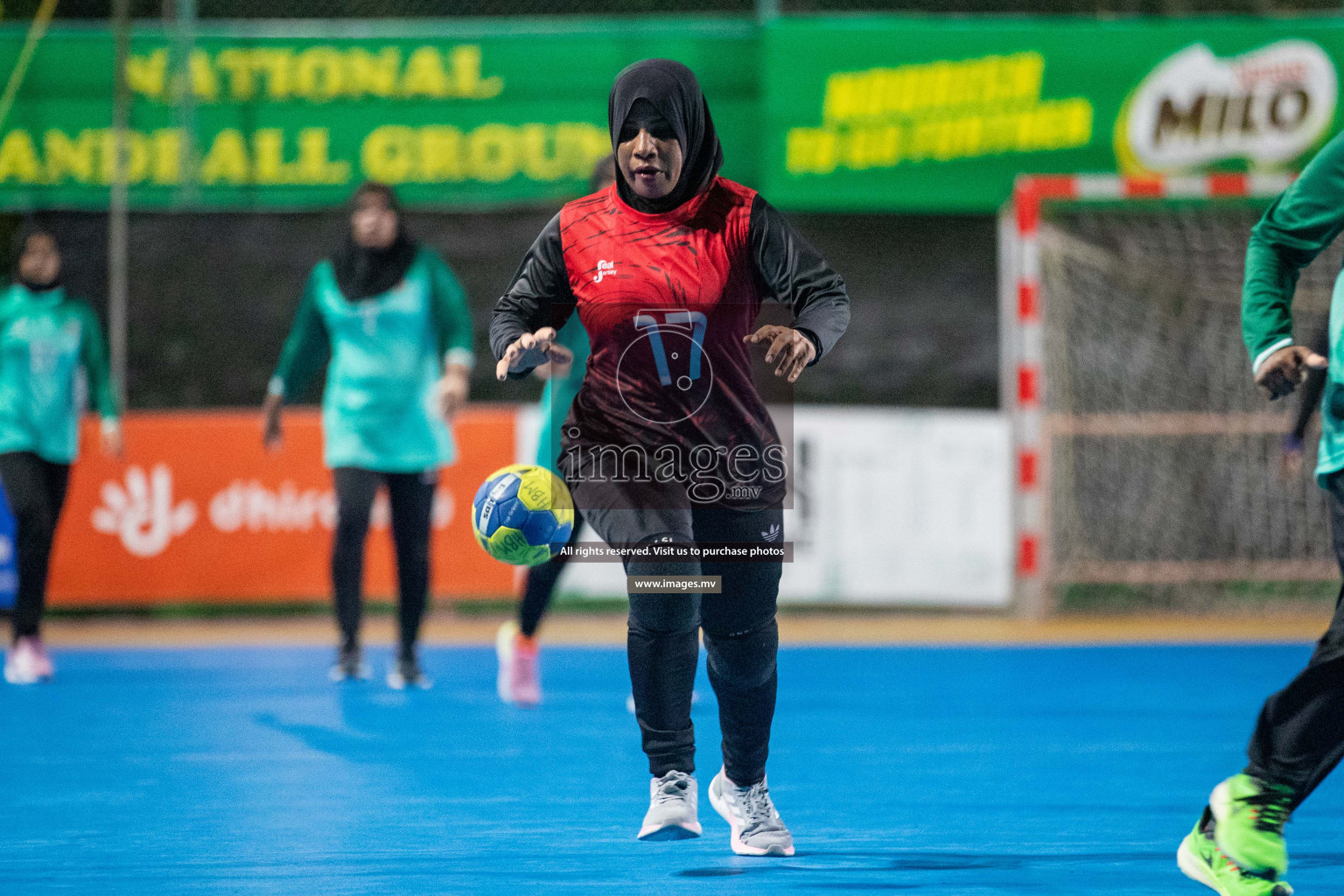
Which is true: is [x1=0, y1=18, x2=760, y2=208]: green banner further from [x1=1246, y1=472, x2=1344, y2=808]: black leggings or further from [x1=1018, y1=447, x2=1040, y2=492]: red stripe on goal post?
[x1=1246, y1=472, x2=1344, y2=808]: black leggings

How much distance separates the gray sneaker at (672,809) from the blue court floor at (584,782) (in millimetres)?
66

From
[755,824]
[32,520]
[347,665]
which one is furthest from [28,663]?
[755,824]

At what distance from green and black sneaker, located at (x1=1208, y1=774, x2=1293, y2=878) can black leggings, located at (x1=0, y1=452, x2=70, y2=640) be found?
521cm

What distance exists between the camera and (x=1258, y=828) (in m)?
2.96

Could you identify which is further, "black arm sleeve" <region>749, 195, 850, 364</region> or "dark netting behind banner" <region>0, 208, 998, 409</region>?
"dark netting behind banner" <region>0, 208, 998, 409</region>

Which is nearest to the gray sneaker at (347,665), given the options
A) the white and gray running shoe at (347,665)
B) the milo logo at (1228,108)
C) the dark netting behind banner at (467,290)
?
the white and gray running shoe at (347,665)

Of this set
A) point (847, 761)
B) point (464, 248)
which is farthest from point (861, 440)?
point (847, 761)

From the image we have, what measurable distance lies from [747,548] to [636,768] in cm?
141

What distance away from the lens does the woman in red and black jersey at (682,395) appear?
3373 mm

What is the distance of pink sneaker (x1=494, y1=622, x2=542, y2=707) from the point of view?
5.93m

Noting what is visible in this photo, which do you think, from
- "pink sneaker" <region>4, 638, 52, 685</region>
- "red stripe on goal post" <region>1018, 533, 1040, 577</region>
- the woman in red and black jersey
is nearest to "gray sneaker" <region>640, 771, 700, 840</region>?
the woman in red and black jersey

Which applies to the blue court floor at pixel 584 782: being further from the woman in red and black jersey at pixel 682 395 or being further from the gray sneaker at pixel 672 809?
the woman in red and black jersey at pixel 682 395

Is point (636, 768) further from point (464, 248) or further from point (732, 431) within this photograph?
point (464, 248)

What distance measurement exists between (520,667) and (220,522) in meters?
3.51
